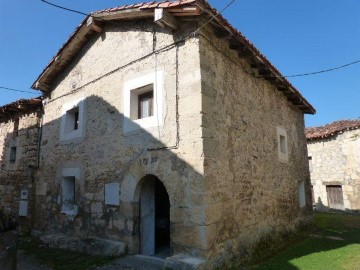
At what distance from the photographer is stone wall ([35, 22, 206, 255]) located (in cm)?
502

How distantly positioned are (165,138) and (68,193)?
12.4 ft

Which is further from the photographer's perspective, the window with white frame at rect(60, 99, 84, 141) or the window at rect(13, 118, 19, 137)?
the window at rect(13, 118, 19, 137)

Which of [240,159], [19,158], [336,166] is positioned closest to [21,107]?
[19,158]

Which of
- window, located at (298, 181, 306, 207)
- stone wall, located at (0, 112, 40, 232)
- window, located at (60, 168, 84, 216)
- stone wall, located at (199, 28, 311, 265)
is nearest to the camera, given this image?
stone wall, located at (199, 28, 311, 265)

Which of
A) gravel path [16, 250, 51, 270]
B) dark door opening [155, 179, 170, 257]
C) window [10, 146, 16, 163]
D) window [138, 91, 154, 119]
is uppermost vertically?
window [138, 91, 154, 119]

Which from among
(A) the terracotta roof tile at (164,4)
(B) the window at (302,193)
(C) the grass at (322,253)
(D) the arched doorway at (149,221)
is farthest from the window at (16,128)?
(B) the window at (302,193)

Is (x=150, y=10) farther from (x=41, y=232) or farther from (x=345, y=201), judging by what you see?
(x=345, y=201)

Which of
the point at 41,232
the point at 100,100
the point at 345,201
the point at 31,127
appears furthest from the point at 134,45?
the point at 345,201

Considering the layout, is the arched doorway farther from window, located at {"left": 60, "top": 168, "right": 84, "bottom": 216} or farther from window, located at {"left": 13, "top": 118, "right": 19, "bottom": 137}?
window, located at {"left": 13, "top": 118, "right": 19, "bottom": 137}

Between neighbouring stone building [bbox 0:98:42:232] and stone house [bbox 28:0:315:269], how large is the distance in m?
0.38

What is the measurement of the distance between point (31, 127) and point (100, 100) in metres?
3.52

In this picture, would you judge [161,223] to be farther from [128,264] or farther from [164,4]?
[164,4]

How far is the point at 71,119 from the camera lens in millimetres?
8102

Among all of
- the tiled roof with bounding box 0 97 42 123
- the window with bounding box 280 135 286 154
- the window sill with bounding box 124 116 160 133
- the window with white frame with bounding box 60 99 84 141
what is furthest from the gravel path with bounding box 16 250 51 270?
the window with bounding box 280 135 286 154
